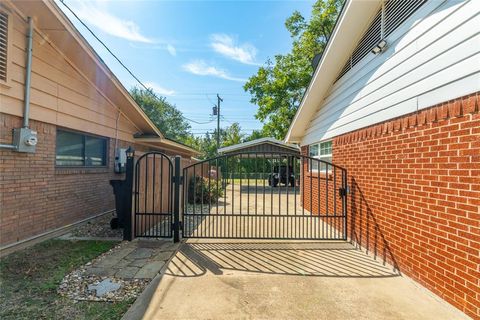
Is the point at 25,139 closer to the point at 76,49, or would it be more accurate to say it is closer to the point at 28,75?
the point at 28,75

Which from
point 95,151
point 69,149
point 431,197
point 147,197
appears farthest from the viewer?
point 95,151

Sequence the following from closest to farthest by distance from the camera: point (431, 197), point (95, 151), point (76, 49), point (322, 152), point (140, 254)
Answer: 1. point (431, 197)
2. point (140, 254)
3. point (76, 49)
4. point (95, 151)
5. point (322, 152)

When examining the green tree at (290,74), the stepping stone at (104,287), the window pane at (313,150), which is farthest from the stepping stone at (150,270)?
the green tree at (290,74)

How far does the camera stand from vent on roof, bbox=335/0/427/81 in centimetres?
375

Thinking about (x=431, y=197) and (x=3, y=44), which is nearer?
(x=431, y=197)

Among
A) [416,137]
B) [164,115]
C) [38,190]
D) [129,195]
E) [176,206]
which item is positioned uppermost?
[164,115]

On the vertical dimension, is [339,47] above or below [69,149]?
above

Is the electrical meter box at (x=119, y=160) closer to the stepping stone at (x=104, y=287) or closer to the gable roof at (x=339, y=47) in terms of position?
the stepping stone at (x=104, y=287)

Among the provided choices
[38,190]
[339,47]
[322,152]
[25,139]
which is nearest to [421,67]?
[339,47]

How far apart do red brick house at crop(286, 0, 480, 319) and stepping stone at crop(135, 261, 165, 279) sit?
133 inches

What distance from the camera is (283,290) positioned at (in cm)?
318

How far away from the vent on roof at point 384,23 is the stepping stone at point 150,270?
195 inches

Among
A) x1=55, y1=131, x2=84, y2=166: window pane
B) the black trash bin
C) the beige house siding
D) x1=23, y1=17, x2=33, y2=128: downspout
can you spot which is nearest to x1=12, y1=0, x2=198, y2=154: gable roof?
the beige house siding

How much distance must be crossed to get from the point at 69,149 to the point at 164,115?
39427 mm
